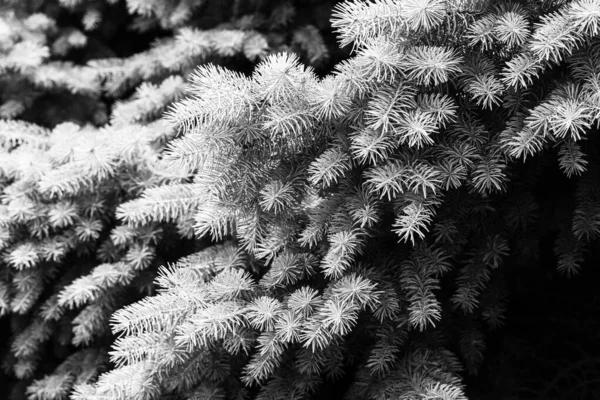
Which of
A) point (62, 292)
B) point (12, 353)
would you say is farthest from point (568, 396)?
point (12, 353)

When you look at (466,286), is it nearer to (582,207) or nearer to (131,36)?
(582,207)

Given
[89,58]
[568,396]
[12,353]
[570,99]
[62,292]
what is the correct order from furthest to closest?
[89,58] → [12,353] → [62,292] → [568,396] → [570,99]

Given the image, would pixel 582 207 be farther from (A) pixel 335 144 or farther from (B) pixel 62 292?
(B) pixel 62 292

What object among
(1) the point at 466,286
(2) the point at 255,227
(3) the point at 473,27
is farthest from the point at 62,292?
(3) the point at 473,27

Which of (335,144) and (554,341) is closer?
(335,144)

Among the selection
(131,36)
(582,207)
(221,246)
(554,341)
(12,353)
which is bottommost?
(12,353)

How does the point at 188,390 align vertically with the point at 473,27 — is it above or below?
below

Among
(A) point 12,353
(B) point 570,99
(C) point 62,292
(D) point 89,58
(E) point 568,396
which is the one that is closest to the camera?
(B) point 570,99
